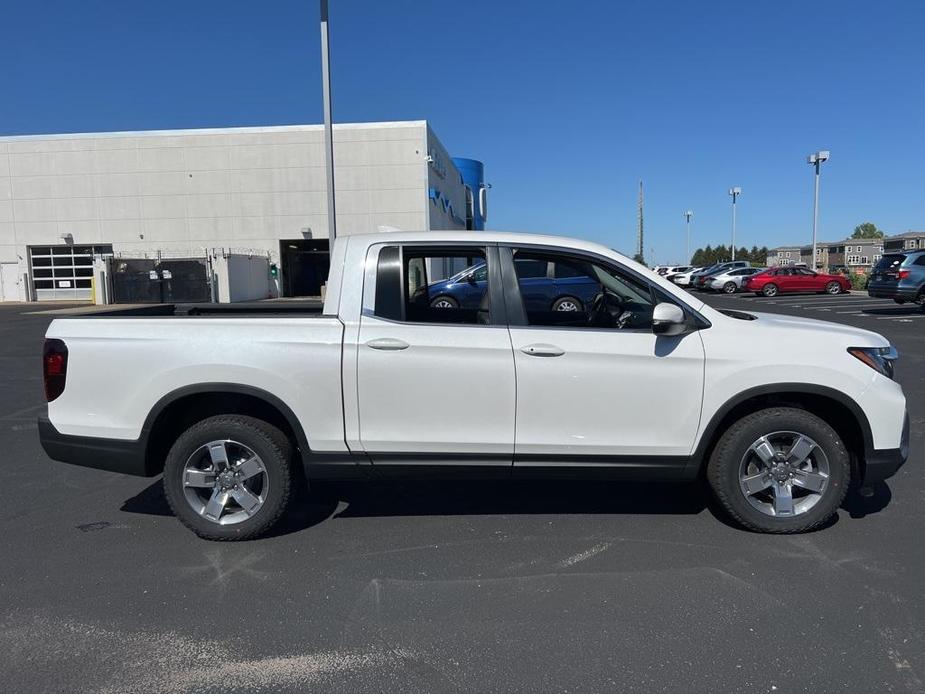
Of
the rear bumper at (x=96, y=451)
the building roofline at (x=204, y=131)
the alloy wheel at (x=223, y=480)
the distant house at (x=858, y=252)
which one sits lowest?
the alloy wheel at (x=223, y=480)

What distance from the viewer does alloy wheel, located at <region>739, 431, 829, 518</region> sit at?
4031mm

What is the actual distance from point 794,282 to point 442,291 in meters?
33.3

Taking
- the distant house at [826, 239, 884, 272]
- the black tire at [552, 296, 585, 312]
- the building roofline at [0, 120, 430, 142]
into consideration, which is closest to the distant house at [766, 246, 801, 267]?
the distant house at [826, 239, 884, 272]

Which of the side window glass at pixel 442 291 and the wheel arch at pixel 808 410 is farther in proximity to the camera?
the side window glass at pixel 442 291

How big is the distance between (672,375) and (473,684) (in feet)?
6.71

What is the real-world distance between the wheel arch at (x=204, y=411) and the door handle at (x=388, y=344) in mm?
616

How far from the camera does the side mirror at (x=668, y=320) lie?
149 inches

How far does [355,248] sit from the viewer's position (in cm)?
418

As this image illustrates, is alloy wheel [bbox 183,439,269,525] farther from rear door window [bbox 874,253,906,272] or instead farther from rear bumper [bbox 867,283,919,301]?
rear door window [bbox 874,253,906,272]

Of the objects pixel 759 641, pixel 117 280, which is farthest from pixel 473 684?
pixel 117 280

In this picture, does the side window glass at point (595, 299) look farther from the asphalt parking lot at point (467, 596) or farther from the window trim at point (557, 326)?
the asphalt parking lot at point (467, 596)

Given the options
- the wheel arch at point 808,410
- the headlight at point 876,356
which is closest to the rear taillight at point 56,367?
the wheel arch at point 808,410

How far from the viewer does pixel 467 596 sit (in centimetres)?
349

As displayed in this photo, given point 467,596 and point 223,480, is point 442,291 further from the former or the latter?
point 467,596
